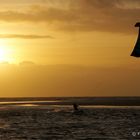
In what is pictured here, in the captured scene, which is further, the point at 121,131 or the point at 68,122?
the point at 68,122

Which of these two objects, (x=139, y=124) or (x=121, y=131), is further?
(x=139, y=124)

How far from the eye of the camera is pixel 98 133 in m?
49.4

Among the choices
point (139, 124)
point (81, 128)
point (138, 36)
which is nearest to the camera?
point (138, 36)

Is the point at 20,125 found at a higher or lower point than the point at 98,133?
higher

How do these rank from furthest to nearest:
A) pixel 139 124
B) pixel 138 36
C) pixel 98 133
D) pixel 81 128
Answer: pixel 139 124, pixel 81 128, pixel 98 133, pixel 138 36

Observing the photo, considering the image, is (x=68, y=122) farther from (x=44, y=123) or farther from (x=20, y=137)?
(x=20, y=137)

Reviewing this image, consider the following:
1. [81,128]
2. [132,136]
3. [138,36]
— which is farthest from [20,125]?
[138,36]

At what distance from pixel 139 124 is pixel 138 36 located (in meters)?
20.2

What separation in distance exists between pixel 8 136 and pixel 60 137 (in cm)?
489

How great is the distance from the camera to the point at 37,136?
47906mm

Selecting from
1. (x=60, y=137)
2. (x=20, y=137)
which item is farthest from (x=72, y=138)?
(x=20, y=137)

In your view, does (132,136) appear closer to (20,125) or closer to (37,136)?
(37,136)

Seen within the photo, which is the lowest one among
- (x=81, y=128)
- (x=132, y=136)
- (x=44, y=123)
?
(x=132, y=136)

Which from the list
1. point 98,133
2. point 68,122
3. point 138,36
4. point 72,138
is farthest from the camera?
point 68,122
